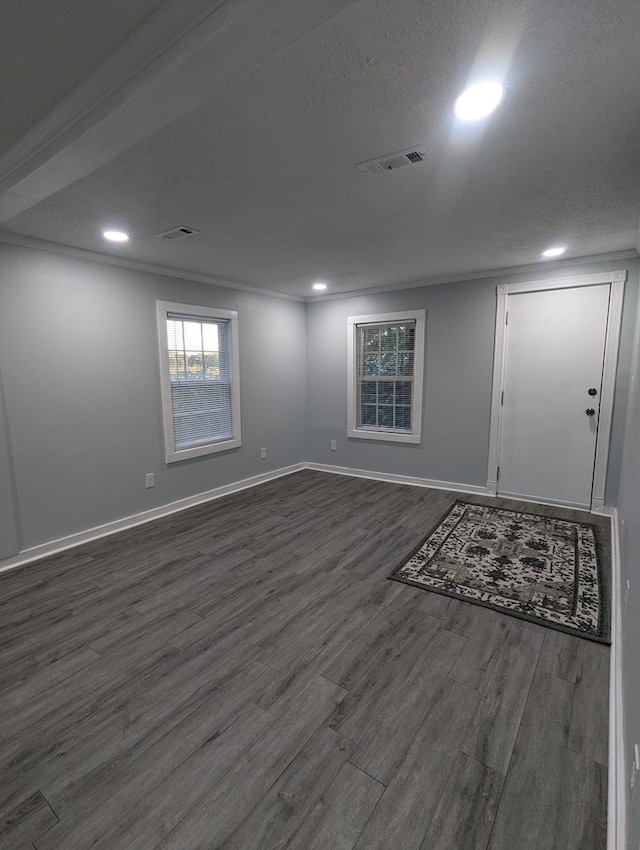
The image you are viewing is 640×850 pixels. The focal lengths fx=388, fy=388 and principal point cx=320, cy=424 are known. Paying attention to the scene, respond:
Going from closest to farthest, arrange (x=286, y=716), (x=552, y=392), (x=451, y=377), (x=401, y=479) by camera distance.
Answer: (x=286, y=716)
(x=552, y=392)
(x=451, y=377)
(x=401, y=479)

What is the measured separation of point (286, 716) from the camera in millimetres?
1650

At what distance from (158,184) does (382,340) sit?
3407 millimetres

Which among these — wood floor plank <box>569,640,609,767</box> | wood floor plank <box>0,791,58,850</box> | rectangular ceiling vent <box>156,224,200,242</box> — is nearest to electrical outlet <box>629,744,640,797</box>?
wood floor plank <box>569,640,609,767</box>

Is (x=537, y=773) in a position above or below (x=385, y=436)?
below

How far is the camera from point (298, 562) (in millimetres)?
2977

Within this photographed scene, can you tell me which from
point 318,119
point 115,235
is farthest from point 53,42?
point 115,235

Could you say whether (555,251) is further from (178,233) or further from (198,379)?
(198,379)

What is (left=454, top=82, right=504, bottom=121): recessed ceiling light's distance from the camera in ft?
4.51

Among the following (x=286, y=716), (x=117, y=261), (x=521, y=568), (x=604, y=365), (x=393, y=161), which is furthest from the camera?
(x=604, y=365)

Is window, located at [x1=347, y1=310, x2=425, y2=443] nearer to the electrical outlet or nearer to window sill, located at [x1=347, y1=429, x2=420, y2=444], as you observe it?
window sill, located at [x1=347, y1=429, x2=420, y2=444]

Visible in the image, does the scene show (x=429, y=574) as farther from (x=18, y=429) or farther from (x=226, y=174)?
(x=18, y=429)

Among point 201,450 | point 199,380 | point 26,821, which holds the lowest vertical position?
point 26,821

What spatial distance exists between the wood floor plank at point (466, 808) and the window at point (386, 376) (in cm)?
363

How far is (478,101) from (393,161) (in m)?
0.49
